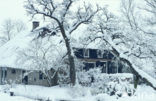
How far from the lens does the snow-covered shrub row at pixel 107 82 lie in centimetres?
2209

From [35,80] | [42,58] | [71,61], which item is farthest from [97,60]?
[42,58]

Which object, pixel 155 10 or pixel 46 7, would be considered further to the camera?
pixel 155 10

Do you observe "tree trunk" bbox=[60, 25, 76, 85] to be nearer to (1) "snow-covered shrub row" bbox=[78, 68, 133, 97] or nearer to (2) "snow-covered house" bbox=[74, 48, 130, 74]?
(1) "snow-covered shrub row" bbox=[78, 68, 133, 97]

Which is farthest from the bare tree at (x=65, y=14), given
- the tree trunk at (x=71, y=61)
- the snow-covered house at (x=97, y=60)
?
the snow-covered house at (x=97, y=60)

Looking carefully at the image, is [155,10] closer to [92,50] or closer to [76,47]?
[76,47]

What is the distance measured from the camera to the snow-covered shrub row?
2209cm

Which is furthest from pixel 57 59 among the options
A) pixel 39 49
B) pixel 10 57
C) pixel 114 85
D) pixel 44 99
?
pixel 10 57

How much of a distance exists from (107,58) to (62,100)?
63.4 ft

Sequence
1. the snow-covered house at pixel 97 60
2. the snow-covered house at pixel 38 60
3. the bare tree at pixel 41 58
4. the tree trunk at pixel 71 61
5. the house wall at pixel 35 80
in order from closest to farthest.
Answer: the tree trunk at pixel 71 61
the bare tree at pixel 41 58
the snow-covered house at pixel 38 60
the house wall at pixel 35 80
the snow-covered house at pixel 97 60

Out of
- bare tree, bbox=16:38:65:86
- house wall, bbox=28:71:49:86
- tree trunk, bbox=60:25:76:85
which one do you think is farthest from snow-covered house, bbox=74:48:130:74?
tree trunk, bbox=60:25:76:85

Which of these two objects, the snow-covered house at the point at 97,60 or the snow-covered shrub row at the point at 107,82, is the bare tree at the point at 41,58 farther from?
the snow-covered house at the point at 97,60

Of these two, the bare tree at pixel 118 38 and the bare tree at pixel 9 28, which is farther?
the bare tree at pixel 9 28

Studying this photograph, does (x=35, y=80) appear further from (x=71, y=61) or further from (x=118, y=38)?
(x=118, y=38)

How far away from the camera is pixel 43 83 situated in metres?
35.4
